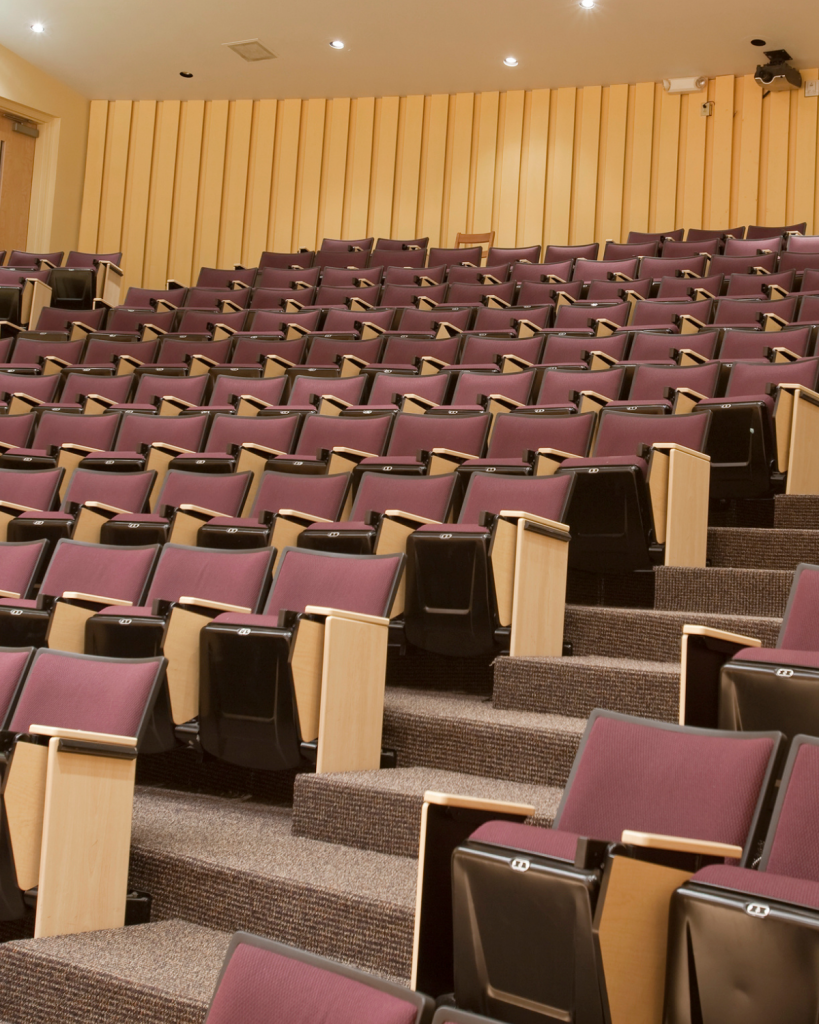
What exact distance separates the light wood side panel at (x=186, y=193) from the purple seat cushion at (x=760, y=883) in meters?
2.11

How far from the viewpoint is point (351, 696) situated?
21.5 inches

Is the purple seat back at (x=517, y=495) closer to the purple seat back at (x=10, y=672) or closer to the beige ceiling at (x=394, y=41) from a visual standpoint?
the purple seat back at (x=10, y=672)

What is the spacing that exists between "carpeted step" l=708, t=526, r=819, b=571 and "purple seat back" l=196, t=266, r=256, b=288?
1237 mm

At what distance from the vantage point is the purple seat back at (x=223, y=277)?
1.86 metres

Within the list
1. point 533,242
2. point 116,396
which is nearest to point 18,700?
point 116,396

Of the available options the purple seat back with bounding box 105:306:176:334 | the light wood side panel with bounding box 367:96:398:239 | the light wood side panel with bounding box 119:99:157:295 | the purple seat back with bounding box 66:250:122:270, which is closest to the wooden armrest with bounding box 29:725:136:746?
the purple seat back with bounding box 105:306:176:334

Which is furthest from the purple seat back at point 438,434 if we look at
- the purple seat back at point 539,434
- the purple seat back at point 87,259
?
the purple seat back at point 87,259

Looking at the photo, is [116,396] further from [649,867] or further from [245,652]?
[649,867]

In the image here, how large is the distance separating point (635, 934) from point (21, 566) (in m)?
0.56

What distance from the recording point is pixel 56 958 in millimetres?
414

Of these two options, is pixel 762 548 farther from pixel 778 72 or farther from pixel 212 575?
pixel 778 72

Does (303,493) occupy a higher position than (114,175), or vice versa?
(114,175)

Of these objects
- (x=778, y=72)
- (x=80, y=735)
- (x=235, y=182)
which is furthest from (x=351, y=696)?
(x=235, y=182)

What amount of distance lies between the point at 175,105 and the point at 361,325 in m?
1.11
